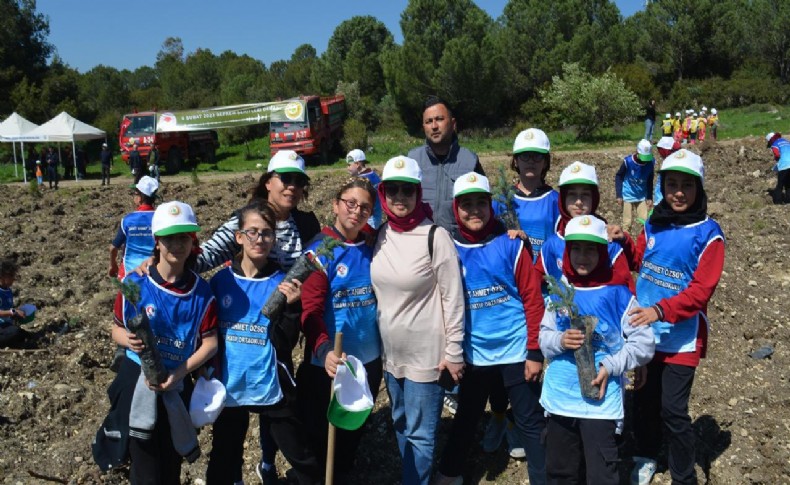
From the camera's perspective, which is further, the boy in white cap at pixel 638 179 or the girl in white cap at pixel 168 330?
the boy in white cap at pixel 638 179

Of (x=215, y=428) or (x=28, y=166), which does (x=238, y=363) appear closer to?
(x=215, y=428)

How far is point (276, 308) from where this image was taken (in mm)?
3189

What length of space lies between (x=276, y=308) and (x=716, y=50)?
51457 millimetres

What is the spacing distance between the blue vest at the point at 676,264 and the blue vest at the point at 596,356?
45 centimetres

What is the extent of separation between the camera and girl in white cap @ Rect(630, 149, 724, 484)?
350 cm

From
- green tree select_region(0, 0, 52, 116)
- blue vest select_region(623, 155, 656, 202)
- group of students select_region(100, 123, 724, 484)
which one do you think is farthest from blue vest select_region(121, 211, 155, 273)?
green tree select_region(0, 0, 52, 116)

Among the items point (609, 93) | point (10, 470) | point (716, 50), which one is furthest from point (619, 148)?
point (716, 50)

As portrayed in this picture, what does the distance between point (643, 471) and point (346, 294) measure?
2.15m

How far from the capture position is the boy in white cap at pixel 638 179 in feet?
32.5

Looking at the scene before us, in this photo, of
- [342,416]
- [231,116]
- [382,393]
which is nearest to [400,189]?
[342,416]

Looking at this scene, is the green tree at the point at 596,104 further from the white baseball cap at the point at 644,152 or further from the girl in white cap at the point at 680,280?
the girl in white cap at the point at 680,280

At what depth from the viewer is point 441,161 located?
4.31 m

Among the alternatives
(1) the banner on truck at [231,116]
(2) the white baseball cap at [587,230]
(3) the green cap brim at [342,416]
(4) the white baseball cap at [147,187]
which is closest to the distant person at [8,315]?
(4) the white baseball cap at [147,187]

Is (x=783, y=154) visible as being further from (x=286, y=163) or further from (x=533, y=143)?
(x=286, y=163)
